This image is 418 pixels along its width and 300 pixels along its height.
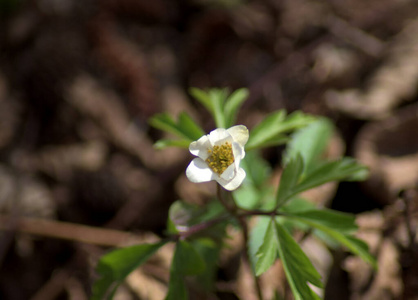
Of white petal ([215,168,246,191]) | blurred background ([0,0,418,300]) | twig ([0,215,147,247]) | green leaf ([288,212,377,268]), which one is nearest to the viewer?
white petal ([215,168,246,191])

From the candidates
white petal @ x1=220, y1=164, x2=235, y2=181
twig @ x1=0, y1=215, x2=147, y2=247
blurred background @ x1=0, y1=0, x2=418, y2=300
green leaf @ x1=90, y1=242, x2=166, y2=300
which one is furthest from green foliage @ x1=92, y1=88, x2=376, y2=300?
twig @ x1=0, y1=215, x2=147, y2=247

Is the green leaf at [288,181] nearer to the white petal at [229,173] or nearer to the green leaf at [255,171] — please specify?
the white petal at [229,173]

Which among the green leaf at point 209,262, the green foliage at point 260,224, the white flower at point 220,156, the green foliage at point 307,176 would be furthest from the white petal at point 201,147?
the green leaf at point 209,262

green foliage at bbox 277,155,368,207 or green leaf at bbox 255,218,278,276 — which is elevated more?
green foliage at bbox 277,155,368,207

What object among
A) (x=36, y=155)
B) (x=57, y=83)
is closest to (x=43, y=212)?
(x=36, y=155)

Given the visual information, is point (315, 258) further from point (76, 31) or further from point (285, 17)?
point (76, 31)

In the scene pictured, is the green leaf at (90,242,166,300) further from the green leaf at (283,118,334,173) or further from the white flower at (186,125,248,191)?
the green leaf at (283,118,334,173)

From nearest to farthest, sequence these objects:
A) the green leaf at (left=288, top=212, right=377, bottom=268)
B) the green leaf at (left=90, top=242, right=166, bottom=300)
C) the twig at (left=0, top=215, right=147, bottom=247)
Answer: the green leaf at (left=288, top=212, right=377, bottom=268) < the green leaf at (left=90, top=242, right=166, bottom=300) < the twig at (left=0, top=215, right=147, bottom=247)
